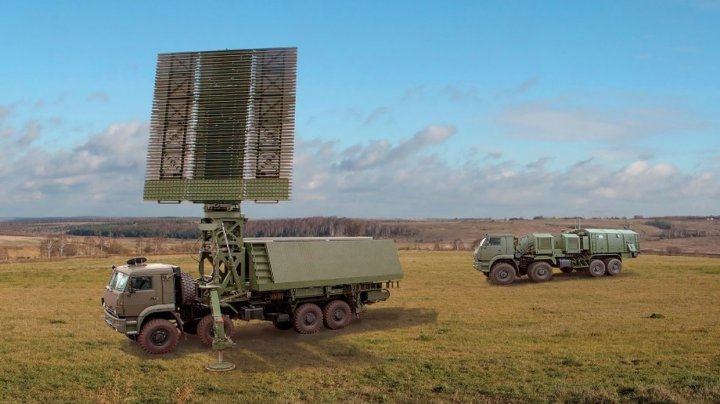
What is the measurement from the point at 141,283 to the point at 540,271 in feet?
64.5

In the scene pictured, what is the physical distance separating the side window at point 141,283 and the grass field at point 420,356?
167cm

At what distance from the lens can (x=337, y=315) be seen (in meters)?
17.7

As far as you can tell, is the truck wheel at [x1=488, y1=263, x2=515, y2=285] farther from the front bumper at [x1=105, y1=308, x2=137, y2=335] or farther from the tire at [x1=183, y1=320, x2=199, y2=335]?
the front bumper at [x1=105, y1=308, x2=137, y2=335]

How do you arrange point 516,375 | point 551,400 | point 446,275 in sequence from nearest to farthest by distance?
point 551,400
point 516,375
point 446,275

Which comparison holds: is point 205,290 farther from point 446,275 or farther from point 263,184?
point 446,275

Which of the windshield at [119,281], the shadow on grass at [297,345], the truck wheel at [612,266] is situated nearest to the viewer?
the shadow on grass at [297,345]

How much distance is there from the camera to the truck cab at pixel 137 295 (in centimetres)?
1464

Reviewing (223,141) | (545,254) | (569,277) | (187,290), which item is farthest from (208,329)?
(569,277)

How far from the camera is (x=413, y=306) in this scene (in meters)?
21.5

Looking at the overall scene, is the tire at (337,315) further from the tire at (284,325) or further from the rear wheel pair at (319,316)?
the tire at (284,325)

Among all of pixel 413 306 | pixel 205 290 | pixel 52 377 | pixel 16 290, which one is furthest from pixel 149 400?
pixel 16 290

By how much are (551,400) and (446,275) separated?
20.8 meters

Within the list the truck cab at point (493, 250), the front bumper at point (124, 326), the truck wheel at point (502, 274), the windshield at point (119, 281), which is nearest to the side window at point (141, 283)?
the windshield at point (119, 281)

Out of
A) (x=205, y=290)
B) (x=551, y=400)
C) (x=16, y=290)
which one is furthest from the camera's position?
(x=16, y=290)
